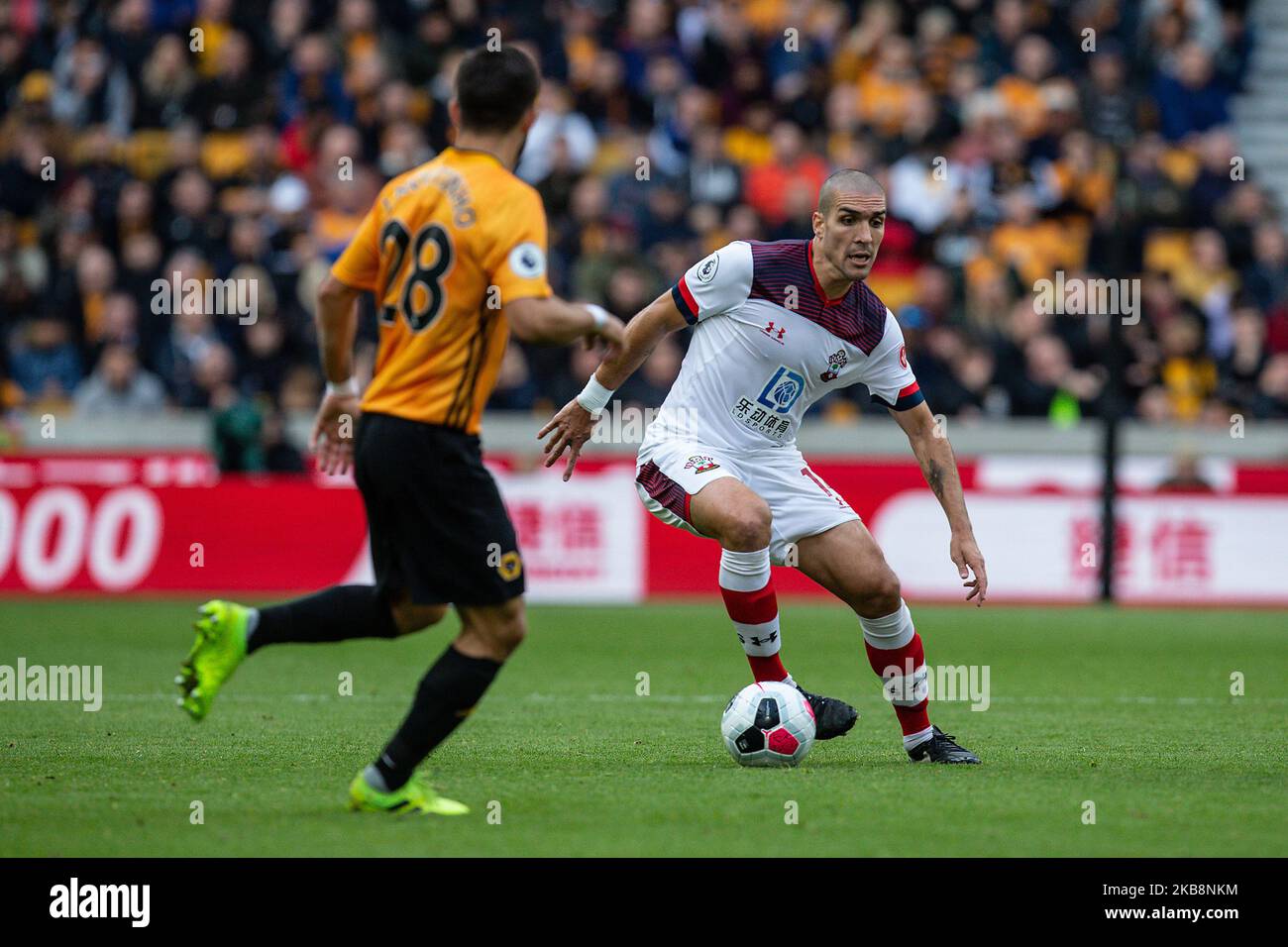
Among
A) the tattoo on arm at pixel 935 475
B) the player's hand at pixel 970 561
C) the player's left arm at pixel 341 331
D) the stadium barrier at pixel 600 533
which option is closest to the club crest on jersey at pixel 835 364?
the tattoo on arm at pixel 935 475

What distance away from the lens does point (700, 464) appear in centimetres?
758

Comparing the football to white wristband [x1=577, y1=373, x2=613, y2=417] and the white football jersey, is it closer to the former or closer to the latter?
the white football jersey

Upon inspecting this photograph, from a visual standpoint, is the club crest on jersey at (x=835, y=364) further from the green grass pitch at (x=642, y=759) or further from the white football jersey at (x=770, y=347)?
the green grass pitch at (x=642, y=759)

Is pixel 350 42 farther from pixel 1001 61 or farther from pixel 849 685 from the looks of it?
pixel 849 685

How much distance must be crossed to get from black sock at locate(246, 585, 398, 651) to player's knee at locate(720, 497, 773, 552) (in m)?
1.75

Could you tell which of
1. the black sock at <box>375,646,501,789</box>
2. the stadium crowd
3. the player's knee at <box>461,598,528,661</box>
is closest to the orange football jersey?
the player's knee at <box>461,598,528,661</box>

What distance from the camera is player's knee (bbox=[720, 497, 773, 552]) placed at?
23.8 ft

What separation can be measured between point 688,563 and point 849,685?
5.80 meters

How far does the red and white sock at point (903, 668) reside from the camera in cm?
738

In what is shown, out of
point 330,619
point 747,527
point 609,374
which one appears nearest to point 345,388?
point 330,619

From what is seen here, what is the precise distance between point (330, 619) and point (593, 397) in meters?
1.65

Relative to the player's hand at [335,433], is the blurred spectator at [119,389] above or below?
above

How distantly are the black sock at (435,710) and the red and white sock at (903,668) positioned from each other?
224cm

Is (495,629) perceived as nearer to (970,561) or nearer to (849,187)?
(970,561)
